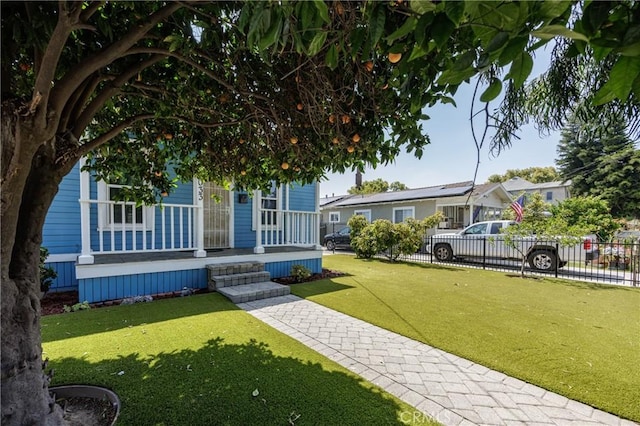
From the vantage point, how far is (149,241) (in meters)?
7.35

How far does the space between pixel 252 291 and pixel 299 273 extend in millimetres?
1963

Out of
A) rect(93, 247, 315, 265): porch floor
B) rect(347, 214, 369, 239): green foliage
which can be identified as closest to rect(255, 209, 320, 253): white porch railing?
rect(93, 247, 315, 265): porch floor

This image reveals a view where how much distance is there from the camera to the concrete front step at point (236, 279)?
20.8 feet

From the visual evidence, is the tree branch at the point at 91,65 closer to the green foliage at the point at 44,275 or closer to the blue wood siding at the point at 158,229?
the blue wood siding at the point at 158,229

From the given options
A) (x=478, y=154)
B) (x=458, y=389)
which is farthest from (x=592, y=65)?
(x=458, y=389)

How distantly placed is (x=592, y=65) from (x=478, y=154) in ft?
5.53

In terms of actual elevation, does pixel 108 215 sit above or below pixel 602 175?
below

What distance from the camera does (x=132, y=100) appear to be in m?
3.25

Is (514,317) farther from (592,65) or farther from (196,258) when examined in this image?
(196,258)

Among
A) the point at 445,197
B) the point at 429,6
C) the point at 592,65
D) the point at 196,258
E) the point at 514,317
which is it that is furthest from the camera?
the point at 445,197

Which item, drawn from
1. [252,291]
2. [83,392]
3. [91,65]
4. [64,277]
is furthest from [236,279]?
[91,65]

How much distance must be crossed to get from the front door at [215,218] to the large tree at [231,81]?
15.2ft

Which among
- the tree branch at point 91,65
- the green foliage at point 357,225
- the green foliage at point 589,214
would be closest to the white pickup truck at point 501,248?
the green foliage at point 357,225

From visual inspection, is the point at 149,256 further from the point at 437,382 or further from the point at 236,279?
the point at 437,382
